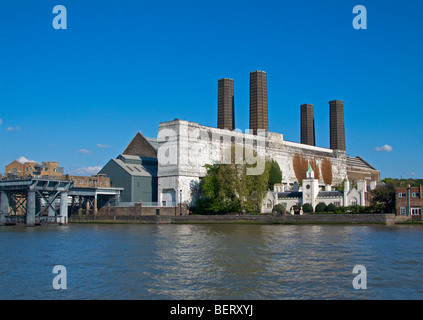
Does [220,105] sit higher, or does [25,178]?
[220,105]

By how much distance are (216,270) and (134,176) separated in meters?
70.1

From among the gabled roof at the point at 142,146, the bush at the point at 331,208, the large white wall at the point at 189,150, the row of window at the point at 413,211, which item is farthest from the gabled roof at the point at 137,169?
the row of window at the point at 413,211

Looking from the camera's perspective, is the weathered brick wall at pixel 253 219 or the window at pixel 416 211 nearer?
the weathered brick wall at pixel 253 219

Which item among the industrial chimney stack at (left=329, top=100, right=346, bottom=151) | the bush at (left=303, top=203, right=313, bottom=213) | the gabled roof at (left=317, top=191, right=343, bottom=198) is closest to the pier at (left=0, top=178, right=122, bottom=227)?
the bush at (left=303, top=203, right=313, bottom=213)

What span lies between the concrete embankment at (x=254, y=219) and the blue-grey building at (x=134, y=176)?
9.06m

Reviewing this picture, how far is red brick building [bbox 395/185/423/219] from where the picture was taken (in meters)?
66.8

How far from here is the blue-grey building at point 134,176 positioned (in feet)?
307

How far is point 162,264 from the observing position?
28109 millimetres

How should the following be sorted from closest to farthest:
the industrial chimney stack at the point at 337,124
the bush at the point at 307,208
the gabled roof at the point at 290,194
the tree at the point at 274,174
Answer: the bush at the point at 307,208 → the gabled roof at the point at 290,194 → the tree at the point at 274,174 → the industrial chimney stack at the point at 337,124

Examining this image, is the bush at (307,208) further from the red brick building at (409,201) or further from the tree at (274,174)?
the tree at (274,174)

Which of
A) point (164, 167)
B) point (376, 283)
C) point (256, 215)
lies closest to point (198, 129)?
point (164, 167)

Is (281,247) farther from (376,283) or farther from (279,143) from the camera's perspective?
(279,143)

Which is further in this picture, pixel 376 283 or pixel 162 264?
pixel 162 264

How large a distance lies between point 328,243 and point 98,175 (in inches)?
2495
